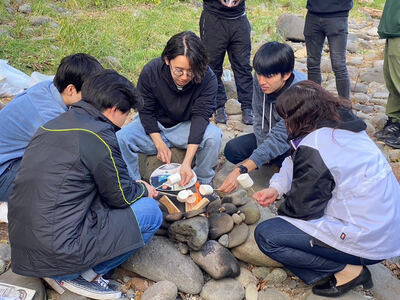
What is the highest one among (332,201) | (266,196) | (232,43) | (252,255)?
(232,43)

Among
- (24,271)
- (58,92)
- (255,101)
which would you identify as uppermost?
(58,92)

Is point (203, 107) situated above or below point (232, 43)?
below

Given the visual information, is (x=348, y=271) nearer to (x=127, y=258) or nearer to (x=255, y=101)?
(x=127, y=258)

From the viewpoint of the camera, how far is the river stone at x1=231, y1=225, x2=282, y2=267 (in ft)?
9.93

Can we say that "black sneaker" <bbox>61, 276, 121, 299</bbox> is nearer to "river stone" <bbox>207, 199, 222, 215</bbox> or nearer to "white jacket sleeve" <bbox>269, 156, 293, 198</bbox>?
"river stone" <bbox>207, 199, 222, 215</bbox>

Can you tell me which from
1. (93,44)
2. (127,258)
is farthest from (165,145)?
(93,44)

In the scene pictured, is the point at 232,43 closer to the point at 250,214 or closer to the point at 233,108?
the point at 233,108

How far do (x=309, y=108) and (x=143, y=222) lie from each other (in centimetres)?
129

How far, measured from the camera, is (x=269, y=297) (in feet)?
9.28

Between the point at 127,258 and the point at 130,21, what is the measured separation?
684 centimetres

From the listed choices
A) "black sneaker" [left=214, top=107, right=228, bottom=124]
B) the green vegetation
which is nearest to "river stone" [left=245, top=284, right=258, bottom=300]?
"black sneaker" [left=214, top=107, right=228, bottom=124]

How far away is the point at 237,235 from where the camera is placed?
309 cm

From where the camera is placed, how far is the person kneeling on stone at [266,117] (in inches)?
130

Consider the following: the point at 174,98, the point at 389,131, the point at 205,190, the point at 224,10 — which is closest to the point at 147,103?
the point at 174,98
